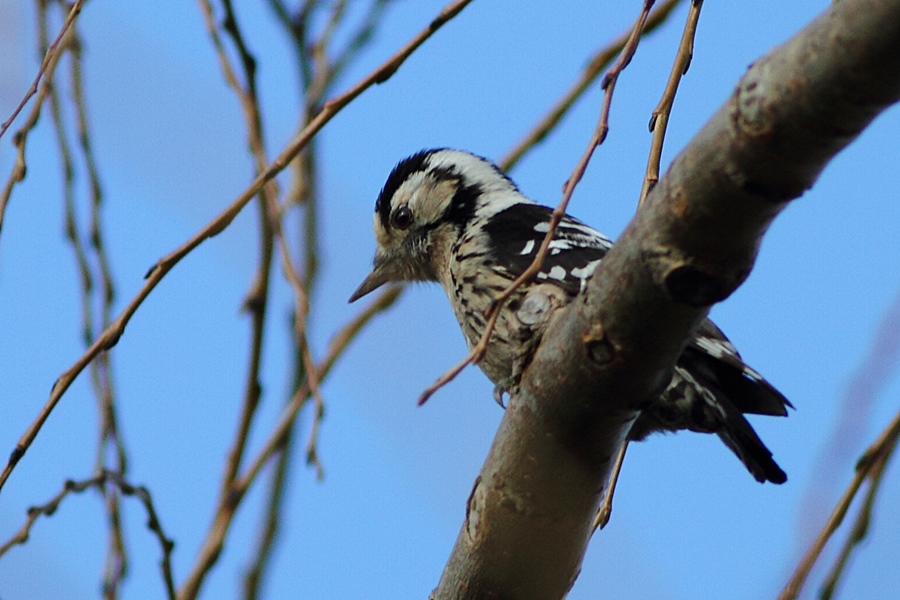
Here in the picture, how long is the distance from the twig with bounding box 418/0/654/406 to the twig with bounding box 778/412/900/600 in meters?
1.06

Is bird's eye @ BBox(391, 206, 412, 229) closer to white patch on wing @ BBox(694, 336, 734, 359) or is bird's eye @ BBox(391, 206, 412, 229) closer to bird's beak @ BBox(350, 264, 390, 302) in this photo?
bird's beak @ BBox(350, 264, 390, 302)

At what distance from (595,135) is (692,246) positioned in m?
0.47

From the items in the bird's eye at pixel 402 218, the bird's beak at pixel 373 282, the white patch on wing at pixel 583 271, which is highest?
the bird's eye at pixel 402 218

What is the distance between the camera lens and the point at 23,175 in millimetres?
2531

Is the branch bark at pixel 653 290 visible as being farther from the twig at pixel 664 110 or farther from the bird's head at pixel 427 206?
the bird's head at pixel 427 206

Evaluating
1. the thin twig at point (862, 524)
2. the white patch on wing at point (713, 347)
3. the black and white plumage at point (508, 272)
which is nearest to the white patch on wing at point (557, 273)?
the black and white plumage at point (508, 272)

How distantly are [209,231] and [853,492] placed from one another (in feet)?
5.55

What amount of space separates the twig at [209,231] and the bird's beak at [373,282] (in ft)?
7.07

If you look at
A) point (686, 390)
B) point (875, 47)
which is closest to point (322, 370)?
point (686, 390)

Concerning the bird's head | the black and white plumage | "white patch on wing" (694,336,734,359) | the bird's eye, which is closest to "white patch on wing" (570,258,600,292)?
the black and white plumage

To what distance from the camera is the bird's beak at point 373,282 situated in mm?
4598

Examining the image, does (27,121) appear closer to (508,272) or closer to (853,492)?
(508,272)

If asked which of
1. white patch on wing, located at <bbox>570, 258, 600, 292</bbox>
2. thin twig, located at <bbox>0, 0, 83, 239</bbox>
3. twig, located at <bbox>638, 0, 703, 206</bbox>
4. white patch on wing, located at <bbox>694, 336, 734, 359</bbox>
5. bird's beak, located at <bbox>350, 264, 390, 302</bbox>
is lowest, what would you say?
white patch on wing, located at <bbox>694, 336, 734, 359</bbox>

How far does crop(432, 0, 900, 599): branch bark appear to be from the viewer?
1.52m
